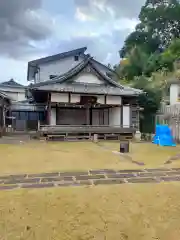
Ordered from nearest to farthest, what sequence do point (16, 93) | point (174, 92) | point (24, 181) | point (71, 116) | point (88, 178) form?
point (24, 181) → point (88, 178) → point (174, 92) → point (71, 116) → point (16, 93)

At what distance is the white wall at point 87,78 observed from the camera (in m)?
18.8

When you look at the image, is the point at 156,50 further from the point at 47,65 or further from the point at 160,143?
the point at 160,143

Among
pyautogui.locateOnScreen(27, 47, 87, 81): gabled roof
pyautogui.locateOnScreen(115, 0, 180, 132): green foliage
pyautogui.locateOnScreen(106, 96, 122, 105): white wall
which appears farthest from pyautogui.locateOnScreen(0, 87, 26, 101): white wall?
pyautogui.locateOnScreen(106, 96, 122, 105): white wall

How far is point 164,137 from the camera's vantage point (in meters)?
13.4

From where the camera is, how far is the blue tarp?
13295mm

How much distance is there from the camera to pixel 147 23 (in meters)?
38.7

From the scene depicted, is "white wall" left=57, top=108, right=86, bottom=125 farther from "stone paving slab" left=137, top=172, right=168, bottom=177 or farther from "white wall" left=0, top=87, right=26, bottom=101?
"white wall" left=0, top=87, right=26, bottom=101

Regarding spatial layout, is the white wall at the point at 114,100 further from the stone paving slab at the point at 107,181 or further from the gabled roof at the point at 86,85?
the stone paving slab at the point at 107,181

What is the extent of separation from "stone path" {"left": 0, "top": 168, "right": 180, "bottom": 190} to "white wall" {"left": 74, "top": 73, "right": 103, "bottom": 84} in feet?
41.7

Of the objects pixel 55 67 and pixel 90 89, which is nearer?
pixel 90 89

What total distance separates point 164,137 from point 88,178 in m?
8.47

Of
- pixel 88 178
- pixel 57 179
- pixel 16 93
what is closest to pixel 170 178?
pixel 88 178

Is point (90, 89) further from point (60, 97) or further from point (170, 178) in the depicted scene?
point (170, 178)

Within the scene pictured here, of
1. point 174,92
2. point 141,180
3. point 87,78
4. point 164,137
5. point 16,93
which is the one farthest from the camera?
point 16,93
